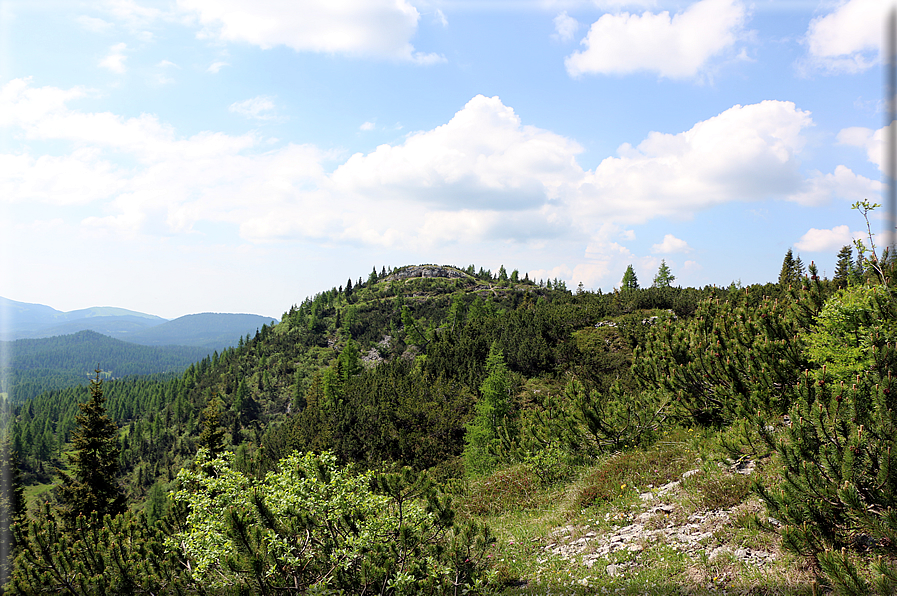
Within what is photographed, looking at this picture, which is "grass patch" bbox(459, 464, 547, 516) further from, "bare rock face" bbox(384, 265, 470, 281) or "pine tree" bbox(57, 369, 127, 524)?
"bare rock face" bbox(384, 265, 470, 281)

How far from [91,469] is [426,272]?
138488 mm

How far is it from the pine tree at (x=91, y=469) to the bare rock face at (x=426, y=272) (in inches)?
5217

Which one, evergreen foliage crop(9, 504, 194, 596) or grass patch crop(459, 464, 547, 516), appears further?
grass patch crop(459, 464, 547, 516)

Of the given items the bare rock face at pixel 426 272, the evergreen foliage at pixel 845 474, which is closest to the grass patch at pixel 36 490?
the bare rock face at pixel 426 272

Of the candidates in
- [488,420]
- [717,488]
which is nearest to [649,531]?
[717,488]

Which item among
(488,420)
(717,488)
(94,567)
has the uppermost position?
(717,488)

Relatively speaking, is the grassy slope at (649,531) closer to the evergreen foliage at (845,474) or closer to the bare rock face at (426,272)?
the evergreen foliage at (845,474)

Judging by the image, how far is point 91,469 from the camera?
923 inches

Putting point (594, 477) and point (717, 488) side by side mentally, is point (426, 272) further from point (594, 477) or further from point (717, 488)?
point (717, 488)

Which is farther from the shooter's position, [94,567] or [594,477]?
[594,477]

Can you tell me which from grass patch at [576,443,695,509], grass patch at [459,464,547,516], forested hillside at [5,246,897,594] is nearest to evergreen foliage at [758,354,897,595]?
forested hillside at [5,246,897,594]

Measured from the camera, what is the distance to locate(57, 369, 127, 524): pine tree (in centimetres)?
2275

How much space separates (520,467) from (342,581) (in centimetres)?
988

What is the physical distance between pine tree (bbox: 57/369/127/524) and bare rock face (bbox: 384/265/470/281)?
133 metres
